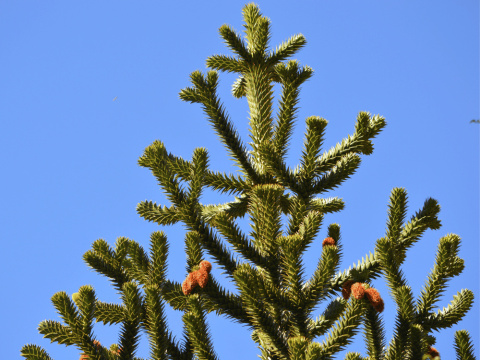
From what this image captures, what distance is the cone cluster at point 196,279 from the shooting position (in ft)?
14.0

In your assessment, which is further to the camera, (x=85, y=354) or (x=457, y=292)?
(x=457, y=292)

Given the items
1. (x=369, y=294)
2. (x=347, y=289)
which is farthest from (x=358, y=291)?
(x=347, y=289)


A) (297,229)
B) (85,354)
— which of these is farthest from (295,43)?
(85,354)

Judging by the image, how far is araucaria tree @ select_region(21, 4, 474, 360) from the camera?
13.7ft

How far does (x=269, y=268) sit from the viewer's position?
14.6ft

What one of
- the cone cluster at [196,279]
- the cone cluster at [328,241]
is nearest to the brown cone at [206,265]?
the cone cluster at [196,279]

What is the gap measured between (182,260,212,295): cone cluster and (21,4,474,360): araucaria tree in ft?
0.04

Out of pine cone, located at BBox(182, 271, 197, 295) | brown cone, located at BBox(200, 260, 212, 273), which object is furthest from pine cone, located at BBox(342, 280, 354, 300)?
pine cone, located at BBox(182, 271, 197, 295)

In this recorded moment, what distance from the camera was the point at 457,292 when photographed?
461 cm

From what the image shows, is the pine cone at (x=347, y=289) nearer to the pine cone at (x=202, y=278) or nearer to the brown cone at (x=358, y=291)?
the brown cone at (x=358, y=291)

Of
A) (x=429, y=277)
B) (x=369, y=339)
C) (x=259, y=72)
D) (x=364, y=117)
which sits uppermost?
(x=259, y=72)

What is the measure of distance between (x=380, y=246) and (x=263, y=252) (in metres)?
0.95

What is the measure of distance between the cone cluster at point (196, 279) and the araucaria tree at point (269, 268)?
11mm

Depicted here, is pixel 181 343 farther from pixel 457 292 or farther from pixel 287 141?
pixel 457 292
